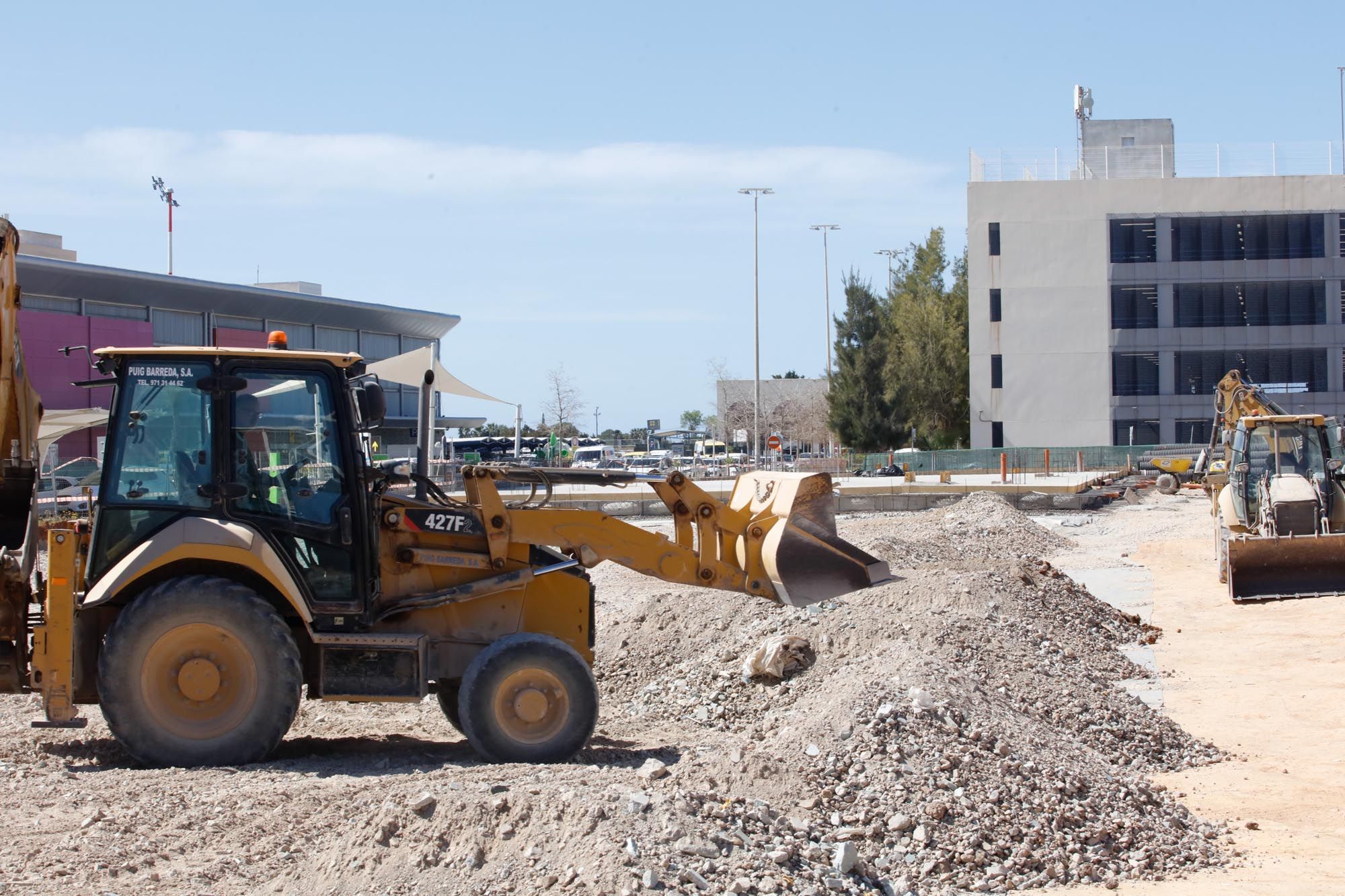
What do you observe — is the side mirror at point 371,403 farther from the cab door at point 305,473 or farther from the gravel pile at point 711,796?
the gravel pile at point 711,796

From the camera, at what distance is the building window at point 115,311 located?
44.8 metres

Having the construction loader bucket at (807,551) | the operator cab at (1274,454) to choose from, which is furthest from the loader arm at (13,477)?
the operator cab at (1274,454)

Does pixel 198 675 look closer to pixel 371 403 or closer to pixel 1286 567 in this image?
pixel 371 403

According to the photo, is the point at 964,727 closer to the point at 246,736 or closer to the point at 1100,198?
the point at 246,736

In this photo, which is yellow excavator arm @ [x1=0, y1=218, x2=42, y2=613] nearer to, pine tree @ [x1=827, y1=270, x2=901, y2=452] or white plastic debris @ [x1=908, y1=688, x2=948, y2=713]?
white plastic debris @ [x1=908, y1=688, x2=948, y2=713]

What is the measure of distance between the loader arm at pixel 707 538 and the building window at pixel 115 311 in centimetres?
4057

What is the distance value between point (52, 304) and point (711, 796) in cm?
4293

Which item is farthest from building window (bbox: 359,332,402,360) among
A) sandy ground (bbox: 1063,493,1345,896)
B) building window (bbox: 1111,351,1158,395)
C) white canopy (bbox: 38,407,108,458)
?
white canopy (bbox: 38,407,108,458)

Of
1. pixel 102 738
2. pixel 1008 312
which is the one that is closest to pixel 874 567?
pixel 102 738

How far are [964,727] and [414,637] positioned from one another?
3485mm

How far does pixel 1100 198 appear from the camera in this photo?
5562 cm

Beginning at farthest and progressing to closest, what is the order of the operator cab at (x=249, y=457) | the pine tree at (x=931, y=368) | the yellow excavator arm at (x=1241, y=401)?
the pine tree at (x=931, y=368) → the yellow excavator arm at (x=1241, y=401) → the operator cab at (x=249, y=457)

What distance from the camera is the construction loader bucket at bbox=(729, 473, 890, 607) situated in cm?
867

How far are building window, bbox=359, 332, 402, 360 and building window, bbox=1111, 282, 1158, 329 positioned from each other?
32.1 m
